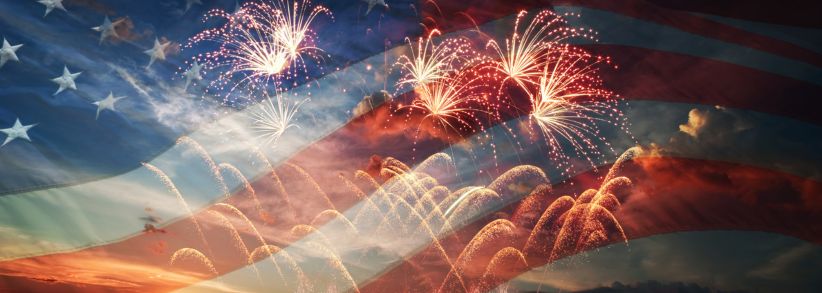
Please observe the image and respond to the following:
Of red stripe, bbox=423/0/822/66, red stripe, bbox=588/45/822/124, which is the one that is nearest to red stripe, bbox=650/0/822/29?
red stripe, bbox=423/0/822/66

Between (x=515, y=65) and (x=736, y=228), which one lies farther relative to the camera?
(x=736, y=228)

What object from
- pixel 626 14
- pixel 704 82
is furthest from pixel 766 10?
pixel 704 82

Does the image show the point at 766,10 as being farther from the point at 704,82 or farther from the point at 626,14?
the point at 704,82

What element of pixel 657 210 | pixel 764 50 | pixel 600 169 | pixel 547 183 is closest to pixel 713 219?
pixel 657 210

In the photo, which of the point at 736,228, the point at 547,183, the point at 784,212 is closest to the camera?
the point at 784,212

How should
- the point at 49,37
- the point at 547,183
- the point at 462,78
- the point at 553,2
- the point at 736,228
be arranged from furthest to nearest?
the point at 547,183 → the point at 736,228 → the point at 462,78 → the point at 49,37 → the point at 553,2

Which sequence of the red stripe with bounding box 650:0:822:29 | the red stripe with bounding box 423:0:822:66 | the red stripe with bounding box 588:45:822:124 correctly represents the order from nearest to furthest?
the red stripe with bounding box 650:0:822:29
the red stripe with bounding box 423:0:822:66
the red stripe with bounding box 588:45:822:124

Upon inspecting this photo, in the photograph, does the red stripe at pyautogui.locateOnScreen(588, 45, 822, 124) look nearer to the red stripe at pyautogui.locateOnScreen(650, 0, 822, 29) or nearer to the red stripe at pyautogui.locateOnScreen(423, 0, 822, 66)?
the red stripe at pyautogui.locateOnScreen(423, 0, 822, 66)

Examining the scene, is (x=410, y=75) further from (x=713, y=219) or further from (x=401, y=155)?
(x=713, y=219)
